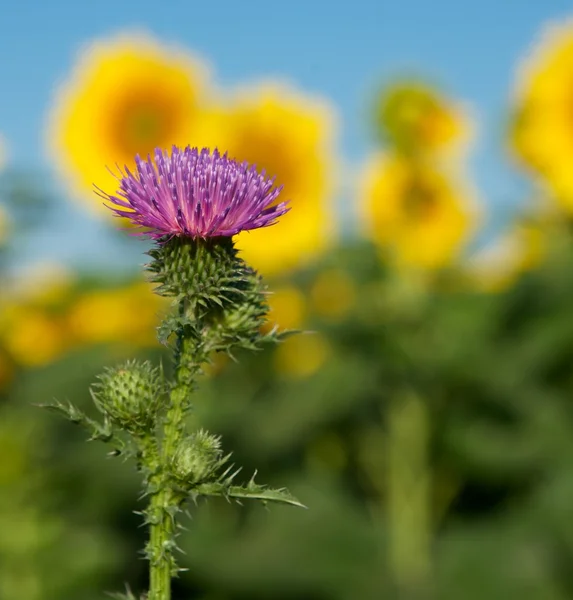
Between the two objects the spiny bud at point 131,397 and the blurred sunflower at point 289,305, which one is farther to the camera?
the blurred sunflower at point 289,305

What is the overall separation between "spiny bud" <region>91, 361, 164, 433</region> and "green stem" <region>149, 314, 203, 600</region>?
51mm

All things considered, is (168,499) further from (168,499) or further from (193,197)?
(193,197)

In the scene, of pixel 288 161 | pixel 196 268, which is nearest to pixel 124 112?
pixel 288 161

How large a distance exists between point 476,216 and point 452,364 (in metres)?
1.48

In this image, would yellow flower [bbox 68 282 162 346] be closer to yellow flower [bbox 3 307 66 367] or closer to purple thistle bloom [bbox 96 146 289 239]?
yellow flower [bbox 3 307 66 367]

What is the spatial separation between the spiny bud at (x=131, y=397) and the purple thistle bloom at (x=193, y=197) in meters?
0.21

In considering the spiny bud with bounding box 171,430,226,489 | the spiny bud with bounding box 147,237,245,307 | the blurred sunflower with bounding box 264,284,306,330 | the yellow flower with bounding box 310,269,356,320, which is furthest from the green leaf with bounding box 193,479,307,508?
the yellow flower with bounding box 310,269,356,320

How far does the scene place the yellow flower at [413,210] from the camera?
17.5 ft

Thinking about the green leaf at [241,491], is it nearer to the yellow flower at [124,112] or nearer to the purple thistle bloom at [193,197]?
the purple thistle bloom at [193,197]

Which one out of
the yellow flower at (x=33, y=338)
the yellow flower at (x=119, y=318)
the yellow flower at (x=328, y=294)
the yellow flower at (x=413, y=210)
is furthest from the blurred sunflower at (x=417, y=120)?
the yellow flower at (x=33, y=338)

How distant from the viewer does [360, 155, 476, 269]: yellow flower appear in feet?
17.5

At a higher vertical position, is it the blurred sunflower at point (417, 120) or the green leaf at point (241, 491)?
the blurred sunflower at point (417, 120)

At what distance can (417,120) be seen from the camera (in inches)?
213

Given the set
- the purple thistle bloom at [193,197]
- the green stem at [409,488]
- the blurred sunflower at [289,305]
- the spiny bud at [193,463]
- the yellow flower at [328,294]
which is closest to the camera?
the spiny bud at [193,463]
